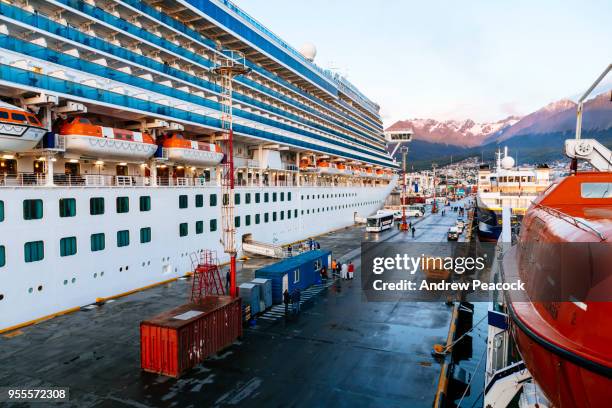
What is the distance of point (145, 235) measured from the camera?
77.9ft

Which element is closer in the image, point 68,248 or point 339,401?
point 339,401

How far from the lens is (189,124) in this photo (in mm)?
26484

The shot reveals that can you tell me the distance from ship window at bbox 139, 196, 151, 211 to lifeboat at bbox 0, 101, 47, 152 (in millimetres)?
6662

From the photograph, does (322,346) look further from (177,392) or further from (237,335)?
(177,392)

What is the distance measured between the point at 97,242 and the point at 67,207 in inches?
94.5

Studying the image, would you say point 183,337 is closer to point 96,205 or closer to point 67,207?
point 67,207

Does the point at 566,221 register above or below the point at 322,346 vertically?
above

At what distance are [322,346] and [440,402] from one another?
5198 mm

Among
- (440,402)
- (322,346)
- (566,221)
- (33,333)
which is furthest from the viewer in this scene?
(33,333)

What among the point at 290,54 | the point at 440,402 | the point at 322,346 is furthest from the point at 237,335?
the point at 290,54

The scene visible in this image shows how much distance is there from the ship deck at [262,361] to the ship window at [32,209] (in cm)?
485

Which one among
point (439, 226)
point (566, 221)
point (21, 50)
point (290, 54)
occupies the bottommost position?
point (439, 226)
